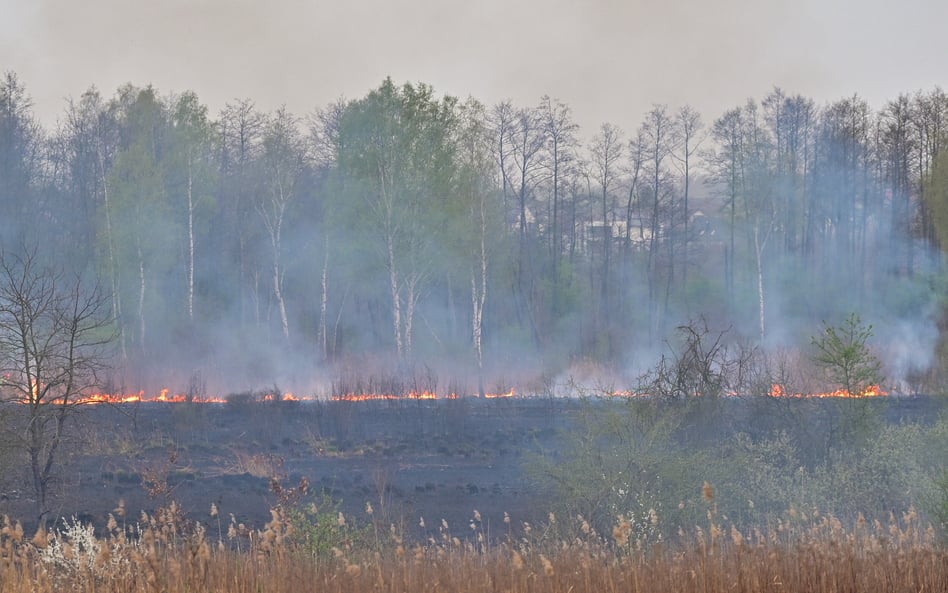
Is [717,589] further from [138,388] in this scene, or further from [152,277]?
[152,277]

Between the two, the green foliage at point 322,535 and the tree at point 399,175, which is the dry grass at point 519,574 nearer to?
the green foliage at point 322,535

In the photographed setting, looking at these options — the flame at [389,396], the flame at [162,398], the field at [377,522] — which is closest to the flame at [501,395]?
the flame at [389,396]

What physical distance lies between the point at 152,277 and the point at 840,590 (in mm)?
34161

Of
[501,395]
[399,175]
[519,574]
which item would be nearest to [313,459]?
[501,395]

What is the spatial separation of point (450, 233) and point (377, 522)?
23.1 meters

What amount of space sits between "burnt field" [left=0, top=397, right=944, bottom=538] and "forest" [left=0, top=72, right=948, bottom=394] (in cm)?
683

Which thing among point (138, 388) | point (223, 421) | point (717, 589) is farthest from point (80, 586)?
point (138, 388)

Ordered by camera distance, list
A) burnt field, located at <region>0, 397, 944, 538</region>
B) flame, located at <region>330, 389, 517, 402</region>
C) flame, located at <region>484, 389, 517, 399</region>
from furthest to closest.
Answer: flame, located at <region>484, 389, 517, 399</region> → flame, located at <region>330, 389, 517, 402</region> → burnt field, located at <region>0, 397, 944, 538</region>

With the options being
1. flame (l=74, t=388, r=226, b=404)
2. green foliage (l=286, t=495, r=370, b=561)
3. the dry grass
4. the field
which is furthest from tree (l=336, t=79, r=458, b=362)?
the dry grass

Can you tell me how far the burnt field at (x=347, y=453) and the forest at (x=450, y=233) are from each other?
269 inches

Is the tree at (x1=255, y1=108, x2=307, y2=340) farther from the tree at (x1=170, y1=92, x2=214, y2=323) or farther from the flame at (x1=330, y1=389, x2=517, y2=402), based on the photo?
the flame at (x1=330, y1=389, x2=517, y2=402)

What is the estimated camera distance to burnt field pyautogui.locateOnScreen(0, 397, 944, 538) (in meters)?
15.7

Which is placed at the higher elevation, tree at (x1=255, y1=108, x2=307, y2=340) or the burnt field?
tree at (x1=255, y1=108, x2=307, y2=340)

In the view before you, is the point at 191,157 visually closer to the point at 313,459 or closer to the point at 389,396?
the point at 389,396
